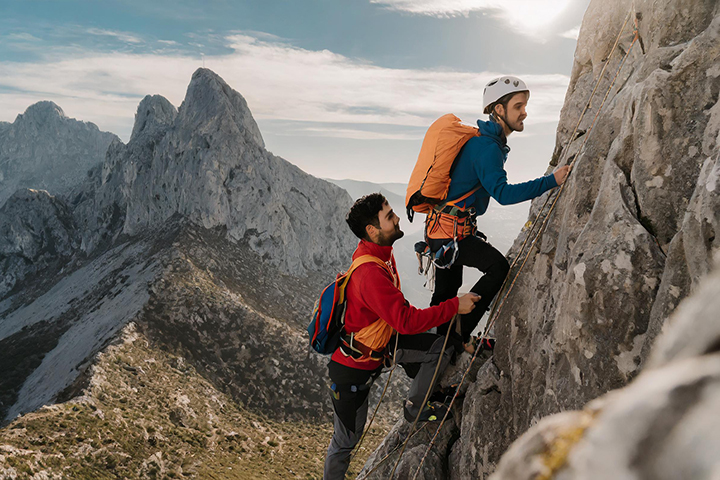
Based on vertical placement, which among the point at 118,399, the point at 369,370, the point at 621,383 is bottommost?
the point at 118,399

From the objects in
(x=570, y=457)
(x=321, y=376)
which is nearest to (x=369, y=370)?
(x=570, y=457)

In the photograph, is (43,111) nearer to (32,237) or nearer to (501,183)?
(32,237)

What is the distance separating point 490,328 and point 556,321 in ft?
8.33

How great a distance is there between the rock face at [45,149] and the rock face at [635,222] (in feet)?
534

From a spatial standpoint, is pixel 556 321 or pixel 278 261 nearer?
Result: pixel 556 321

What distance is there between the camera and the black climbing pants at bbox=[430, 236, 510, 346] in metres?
5.97

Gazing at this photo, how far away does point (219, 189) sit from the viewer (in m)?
60.5

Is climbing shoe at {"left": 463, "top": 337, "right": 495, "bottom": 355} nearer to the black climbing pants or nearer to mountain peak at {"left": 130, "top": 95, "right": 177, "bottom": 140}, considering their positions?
the black climbing pants

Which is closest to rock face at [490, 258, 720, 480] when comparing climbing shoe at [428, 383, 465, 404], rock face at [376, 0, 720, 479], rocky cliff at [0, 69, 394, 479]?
rock face at [376, 0, 720, 479]

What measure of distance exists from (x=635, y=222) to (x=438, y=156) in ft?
8.46

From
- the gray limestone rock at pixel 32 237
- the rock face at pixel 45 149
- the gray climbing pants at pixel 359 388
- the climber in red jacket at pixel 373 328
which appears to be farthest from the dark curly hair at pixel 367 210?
the rock face at pixel 45 149

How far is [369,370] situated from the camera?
19.4ft

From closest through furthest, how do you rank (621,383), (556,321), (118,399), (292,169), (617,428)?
(617,428) → (621,383) → (556,321) → (118,399) → (292,169)

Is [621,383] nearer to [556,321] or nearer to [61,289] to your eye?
[556,321]
